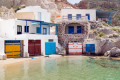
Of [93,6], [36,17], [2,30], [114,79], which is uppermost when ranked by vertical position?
[93,6]

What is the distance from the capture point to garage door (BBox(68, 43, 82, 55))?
33.7m

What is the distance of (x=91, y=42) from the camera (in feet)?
109

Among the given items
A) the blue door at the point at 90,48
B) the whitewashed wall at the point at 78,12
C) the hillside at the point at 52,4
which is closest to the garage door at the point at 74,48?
the blue door at the point at 90,48

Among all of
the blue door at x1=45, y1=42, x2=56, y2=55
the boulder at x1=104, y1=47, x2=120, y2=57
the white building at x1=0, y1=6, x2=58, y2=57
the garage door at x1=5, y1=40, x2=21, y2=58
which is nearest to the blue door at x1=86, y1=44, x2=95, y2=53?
the boulder at x1=104, y1=47, x2=120, y2=57

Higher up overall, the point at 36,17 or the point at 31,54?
the point at 36,17

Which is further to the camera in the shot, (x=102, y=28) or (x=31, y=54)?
(x=102, y=28)

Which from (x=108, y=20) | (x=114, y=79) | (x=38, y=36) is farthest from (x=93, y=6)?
(x=114, y=79)

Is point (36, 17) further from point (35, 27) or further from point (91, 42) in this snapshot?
point (91, 42)

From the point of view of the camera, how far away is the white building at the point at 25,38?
27344mm

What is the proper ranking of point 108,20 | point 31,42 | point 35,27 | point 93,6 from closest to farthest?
point 31,42 → point 35,27 → point 108,20 → point 93,6

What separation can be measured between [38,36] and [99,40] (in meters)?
12.4

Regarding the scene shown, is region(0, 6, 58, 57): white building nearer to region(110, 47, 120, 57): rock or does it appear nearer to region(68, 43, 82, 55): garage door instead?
A: region(68, 43, 82, 55): garage door

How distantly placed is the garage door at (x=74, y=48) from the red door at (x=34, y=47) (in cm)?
678

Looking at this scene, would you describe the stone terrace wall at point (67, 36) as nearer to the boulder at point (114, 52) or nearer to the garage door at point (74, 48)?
the garage door at point (74, 48)
